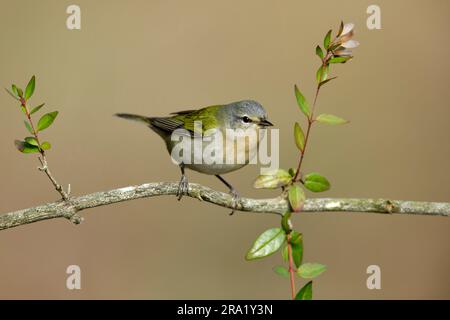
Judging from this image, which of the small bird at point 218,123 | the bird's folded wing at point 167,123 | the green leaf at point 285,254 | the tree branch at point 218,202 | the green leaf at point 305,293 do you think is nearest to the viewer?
the green leaf at point 305,293

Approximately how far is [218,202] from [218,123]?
1532mm

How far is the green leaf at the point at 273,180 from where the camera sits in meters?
2.04

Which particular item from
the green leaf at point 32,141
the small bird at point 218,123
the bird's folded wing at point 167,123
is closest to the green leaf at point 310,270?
the green leaf at point 32,141

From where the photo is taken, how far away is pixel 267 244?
1956 millimetres

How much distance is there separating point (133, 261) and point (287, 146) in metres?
2.36

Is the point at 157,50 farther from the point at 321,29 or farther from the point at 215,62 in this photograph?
the point at 321,29

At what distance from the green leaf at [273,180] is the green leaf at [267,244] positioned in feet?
0.59

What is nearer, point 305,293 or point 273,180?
point 305,293

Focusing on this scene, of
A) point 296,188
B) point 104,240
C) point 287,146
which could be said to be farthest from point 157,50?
point 296,188

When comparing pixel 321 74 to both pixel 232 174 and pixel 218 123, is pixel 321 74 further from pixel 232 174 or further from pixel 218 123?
pixel 232 174

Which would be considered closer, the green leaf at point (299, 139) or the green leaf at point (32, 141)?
the green leaf at point (299, 139)

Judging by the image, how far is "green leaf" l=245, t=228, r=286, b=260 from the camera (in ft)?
6.34

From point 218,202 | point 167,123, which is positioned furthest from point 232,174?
point 218,202

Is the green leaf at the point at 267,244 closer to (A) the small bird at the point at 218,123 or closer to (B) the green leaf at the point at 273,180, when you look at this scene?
(B) the green leaf at the point at 273,180
